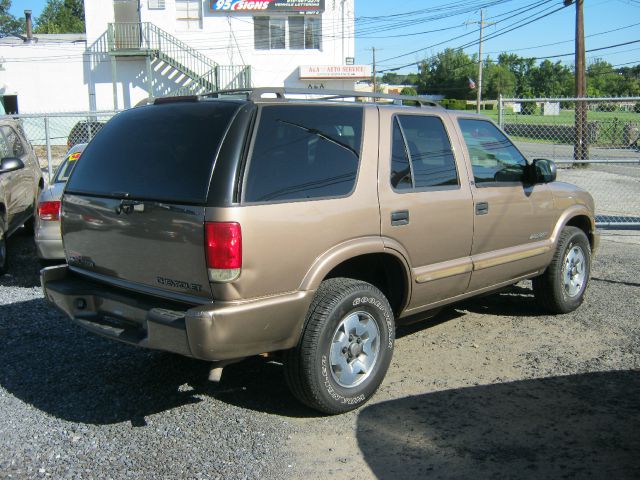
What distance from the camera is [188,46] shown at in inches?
1304

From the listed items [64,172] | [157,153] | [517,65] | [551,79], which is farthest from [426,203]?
[517,65]

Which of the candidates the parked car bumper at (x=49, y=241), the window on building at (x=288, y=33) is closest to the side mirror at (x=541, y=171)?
the parked car bumper at (x=49, y=241)

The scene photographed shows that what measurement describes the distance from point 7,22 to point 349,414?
301ft

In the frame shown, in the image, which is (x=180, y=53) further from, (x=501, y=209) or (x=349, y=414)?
(x=349, y=414)

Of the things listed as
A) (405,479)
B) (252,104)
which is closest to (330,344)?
(405,479)

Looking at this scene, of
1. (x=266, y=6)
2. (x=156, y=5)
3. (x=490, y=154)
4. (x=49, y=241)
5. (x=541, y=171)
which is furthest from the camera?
(x=266, y=6)

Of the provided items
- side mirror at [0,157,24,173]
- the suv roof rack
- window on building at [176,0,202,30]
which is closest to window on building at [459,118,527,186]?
the suv roof rack

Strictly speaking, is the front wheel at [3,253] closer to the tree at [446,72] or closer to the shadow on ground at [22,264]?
the shadow on ground at [22,264]

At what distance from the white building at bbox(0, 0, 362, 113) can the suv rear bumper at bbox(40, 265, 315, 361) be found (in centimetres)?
2928

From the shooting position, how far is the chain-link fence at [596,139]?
38.2 feet

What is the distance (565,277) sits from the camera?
6336mm

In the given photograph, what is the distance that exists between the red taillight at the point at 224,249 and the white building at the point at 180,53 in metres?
29.9

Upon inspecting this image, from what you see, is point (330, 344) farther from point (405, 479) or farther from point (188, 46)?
point (188, 46)

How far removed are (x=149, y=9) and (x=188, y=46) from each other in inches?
99.8
